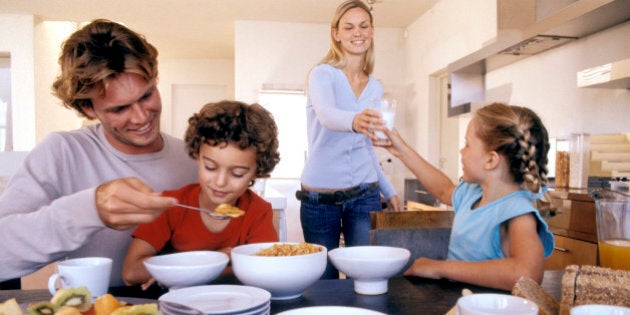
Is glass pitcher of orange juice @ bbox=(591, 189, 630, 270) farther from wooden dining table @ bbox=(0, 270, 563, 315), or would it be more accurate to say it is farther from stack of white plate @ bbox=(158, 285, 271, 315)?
stack of white plate @ bbox=(158, 285, 271, 315)

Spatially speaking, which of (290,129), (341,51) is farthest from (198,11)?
(341,51)

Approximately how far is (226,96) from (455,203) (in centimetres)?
768

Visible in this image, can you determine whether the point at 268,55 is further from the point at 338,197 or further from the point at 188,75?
the point at 338,197

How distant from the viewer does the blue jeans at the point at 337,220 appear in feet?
6.79

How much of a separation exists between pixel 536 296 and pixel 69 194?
4.08ft

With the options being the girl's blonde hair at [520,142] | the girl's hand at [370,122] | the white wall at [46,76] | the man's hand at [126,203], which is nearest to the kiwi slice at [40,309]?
the man's hand at [126,203]

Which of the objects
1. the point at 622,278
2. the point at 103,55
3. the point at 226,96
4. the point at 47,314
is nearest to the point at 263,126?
the point at 103,55

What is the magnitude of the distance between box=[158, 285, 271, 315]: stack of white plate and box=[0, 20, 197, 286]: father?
19cm

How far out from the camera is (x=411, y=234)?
154 centimetres

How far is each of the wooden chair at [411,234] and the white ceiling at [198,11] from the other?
3947mm

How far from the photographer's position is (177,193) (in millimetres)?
1495

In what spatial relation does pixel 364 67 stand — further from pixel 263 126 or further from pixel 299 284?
pixel 299 284

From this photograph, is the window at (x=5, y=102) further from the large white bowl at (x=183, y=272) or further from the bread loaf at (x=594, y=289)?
the bread loaf at (x=594, y=289)

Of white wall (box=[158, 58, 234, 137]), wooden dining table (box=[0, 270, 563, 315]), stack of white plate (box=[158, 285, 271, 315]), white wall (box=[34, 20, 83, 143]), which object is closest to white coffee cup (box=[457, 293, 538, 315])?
wooden dining table (box=[0, 270, 563, 315])
